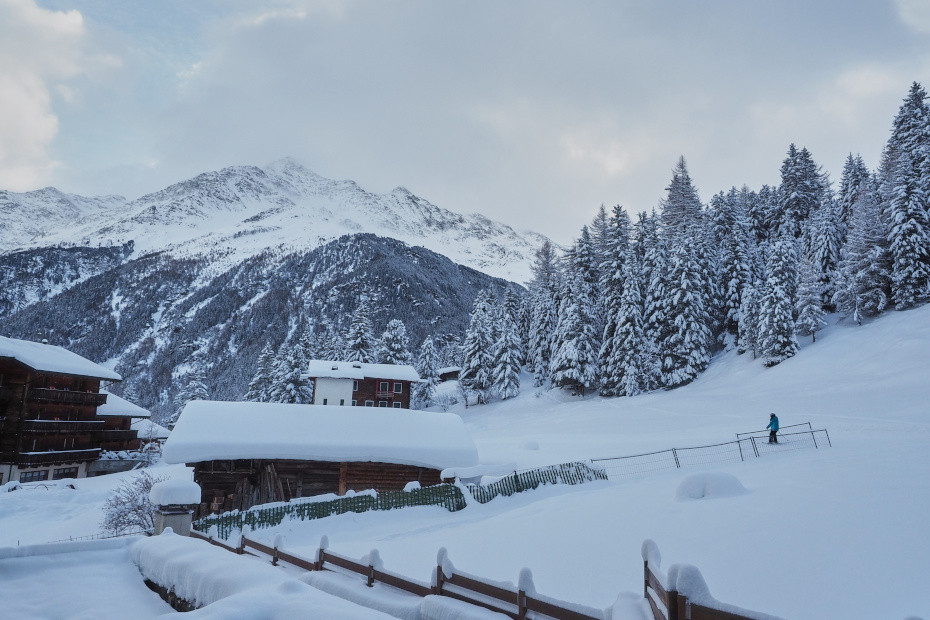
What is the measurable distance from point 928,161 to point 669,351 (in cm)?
2792

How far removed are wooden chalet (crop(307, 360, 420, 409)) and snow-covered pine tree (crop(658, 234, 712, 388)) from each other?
89.1 feet

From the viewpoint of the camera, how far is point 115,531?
877 inches

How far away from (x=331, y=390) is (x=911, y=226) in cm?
5575

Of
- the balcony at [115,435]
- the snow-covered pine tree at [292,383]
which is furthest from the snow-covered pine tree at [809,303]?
the balcony at [115,435]

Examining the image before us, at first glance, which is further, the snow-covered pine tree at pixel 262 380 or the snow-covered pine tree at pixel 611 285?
the snow-covered pine tree at pixel 262 380

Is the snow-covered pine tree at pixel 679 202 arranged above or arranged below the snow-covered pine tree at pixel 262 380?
above

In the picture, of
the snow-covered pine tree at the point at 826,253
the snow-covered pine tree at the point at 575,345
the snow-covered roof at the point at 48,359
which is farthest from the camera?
the snow-covered pine tree at the point at 575,345

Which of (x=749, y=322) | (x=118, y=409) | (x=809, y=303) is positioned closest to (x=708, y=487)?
(x=749, y=322)

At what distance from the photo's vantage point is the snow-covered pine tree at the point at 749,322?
46597 millimetres

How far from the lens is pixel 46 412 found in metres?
42.7

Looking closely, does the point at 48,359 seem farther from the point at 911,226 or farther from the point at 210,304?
the point at 210,304

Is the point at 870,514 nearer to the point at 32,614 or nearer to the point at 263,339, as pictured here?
the point at 32,614

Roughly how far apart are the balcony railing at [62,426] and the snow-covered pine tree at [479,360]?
1467 inches

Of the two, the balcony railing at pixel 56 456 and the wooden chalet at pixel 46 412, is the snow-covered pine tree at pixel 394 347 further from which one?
the balcony railing at pixel 56 456
